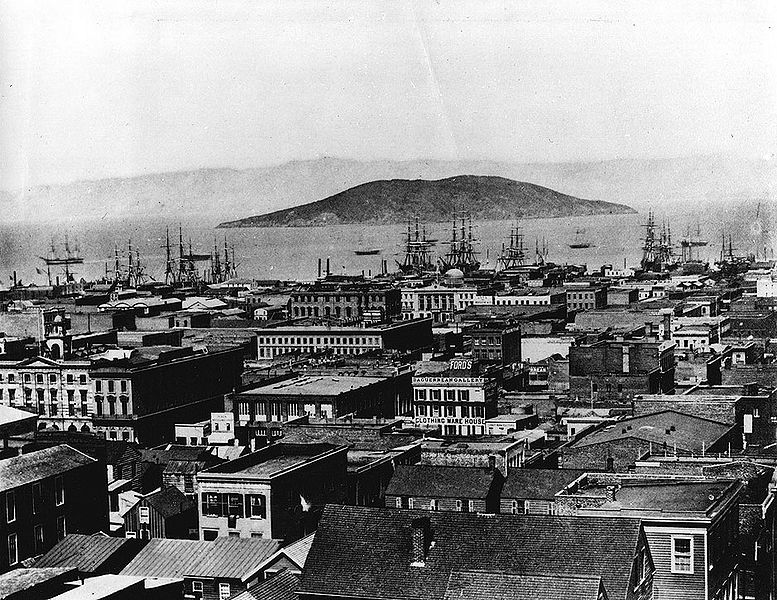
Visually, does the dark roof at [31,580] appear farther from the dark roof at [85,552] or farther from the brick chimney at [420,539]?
the brick chimney at [420,539]

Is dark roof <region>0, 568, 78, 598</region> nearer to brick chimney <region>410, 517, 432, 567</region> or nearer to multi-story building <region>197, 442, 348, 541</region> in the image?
brick chimney <region>410, 517, 432, 567</region>

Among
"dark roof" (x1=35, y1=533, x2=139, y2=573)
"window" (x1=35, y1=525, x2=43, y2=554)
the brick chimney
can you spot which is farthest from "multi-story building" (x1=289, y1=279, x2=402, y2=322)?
the brick chimney

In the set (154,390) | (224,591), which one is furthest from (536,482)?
(154,390)

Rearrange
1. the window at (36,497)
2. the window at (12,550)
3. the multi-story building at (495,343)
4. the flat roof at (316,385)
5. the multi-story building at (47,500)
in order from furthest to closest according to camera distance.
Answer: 1. the multi-story building at (495,343)
2. the flat roof at (316,385)
3. the window at (36,497)
4. the multi-story building at (47,500)
5. the window at (12,550)

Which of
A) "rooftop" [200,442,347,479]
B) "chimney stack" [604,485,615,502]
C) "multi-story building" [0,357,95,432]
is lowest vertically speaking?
"multi-story building" [0,357,95,432]

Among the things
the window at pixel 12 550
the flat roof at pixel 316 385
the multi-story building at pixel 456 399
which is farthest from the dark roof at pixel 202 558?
the multi-story building at pixel 456 399

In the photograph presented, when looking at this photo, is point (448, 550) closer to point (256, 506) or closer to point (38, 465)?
point (256, 506)

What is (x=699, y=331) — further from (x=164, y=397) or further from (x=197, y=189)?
(x=197, y=189)
